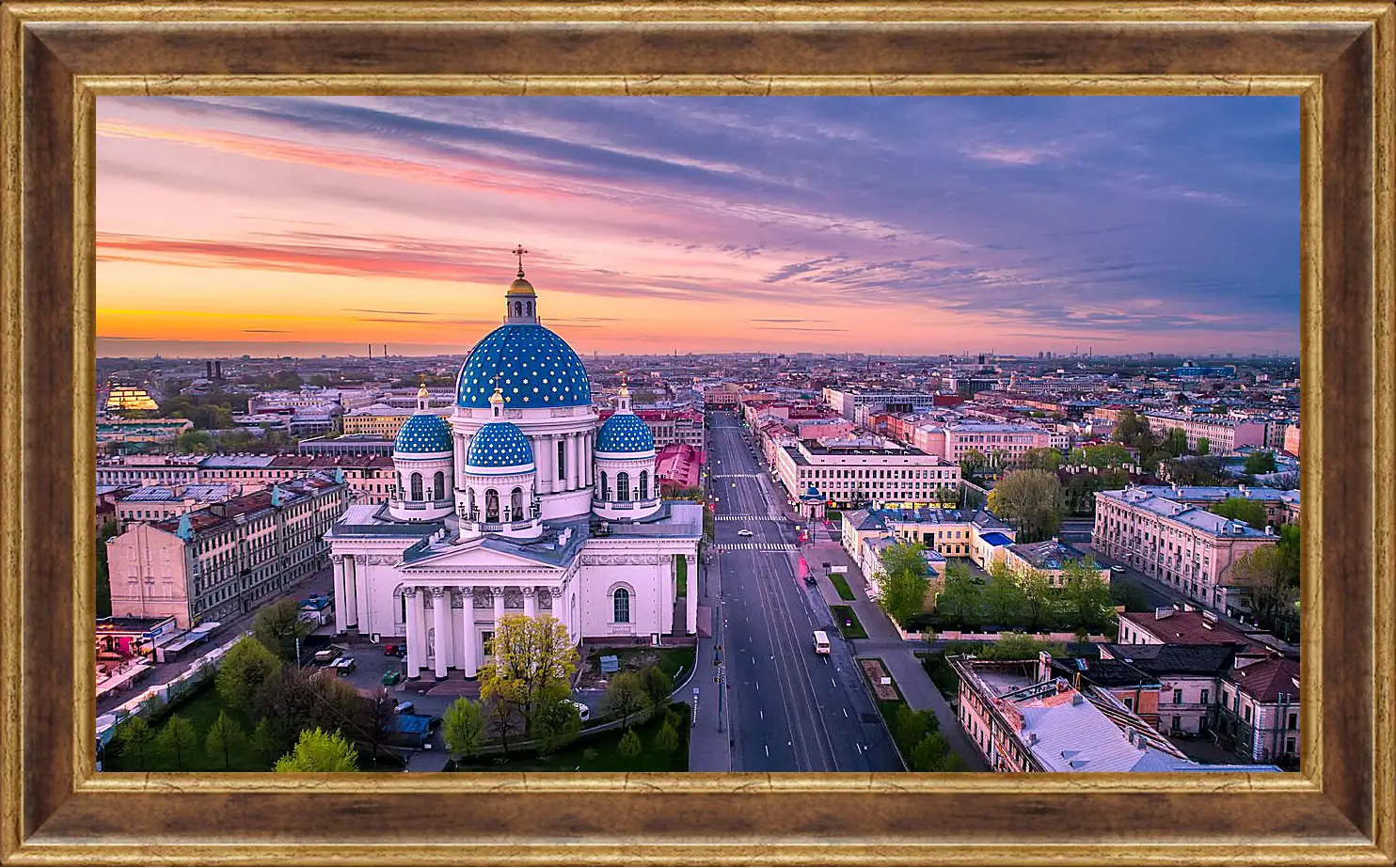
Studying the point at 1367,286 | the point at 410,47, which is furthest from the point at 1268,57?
the point at 410,47

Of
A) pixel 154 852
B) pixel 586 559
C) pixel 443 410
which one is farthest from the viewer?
pixel 443 410

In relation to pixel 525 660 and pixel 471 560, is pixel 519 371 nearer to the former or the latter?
pixel 471 560

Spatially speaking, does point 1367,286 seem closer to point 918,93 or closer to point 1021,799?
point 918,93

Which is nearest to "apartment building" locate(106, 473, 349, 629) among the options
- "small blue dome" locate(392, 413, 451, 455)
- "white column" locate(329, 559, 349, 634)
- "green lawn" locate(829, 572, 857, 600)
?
"white column" locate(329, 559, 349, 634)

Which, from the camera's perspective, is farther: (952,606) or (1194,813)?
(952,606)

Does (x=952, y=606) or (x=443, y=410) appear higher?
(x=443, y=410)

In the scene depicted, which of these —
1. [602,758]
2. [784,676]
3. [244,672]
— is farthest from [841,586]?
[244,672]
